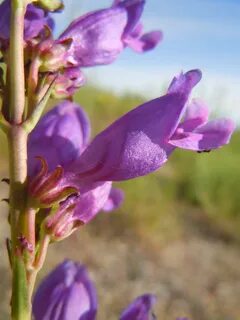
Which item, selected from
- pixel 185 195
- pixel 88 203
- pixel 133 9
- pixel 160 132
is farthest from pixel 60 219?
pixel 185 195

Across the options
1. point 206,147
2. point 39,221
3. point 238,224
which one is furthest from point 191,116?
point 238,224

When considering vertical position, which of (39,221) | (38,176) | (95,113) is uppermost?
(38,176)

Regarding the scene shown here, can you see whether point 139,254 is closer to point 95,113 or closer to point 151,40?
point 95,113

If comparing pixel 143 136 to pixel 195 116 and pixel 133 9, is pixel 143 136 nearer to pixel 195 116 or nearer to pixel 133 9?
pixel 195 116

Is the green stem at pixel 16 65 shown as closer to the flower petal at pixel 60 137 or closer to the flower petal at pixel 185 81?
the flower petal at pixel 60 137

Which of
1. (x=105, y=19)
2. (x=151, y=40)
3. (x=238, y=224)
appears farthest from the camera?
(x=238, y=224)

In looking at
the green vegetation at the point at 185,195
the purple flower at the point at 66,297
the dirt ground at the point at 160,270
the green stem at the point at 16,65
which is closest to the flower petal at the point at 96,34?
the green stem at the point at 16,65
